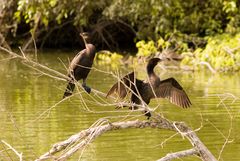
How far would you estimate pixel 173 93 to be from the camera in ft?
25.1

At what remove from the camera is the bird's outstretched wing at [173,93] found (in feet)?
25.0

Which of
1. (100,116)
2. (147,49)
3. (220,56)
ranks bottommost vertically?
(147,49)

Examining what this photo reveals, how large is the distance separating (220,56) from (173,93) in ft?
27.0

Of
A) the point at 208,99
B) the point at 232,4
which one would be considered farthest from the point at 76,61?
the point at 232,4

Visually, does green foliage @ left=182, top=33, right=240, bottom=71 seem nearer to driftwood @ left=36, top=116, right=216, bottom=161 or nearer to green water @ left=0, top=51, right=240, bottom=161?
green water @ left=0, top=51, right=240, bottom=161

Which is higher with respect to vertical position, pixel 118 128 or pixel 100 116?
pixel 118 128

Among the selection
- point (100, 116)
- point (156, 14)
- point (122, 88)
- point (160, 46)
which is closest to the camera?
point (122, 88)

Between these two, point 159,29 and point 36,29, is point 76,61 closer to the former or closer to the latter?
point 159,29

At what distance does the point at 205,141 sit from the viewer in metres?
8.48

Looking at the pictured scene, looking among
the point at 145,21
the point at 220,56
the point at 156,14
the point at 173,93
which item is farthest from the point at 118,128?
the point at 145,21

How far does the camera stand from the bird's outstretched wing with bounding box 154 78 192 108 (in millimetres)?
7629

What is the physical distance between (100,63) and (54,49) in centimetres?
440

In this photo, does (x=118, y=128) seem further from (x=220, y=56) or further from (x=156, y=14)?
(x=156, y=14)

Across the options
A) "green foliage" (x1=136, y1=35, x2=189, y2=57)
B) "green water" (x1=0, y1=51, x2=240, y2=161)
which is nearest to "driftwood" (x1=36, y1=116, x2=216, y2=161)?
"green water" (x1=0, y1=51, x2=240, y2=161)
